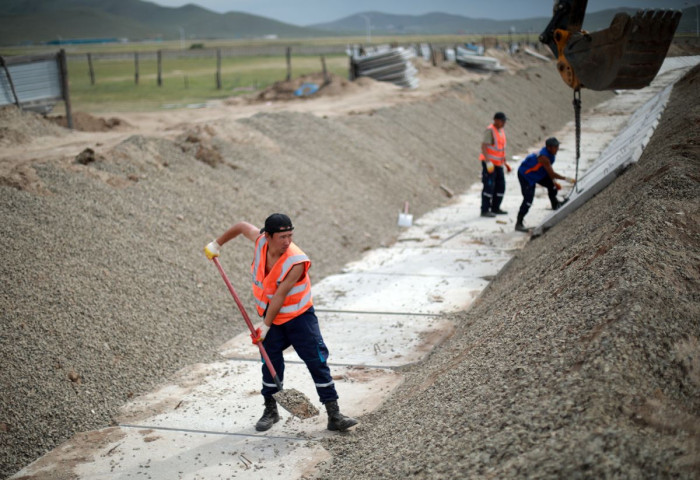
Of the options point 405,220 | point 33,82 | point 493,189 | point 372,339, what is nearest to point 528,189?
point 493,189

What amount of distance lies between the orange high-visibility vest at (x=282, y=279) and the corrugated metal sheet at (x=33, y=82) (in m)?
13.2

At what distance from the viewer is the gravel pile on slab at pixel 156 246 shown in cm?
606

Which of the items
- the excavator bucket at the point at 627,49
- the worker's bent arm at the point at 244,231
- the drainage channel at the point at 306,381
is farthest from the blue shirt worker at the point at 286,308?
the excavator bucket at the point at 627,49

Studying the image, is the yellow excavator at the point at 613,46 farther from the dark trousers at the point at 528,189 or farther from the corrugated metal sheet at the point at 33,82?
the corrugated metal sheet at the point at 33,82

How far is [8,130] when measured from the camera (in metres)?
15.2

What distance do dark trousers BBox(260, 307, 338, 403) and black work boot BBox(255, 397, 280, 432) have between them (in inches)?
10.5

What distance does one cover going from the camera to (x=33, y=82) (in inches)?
662

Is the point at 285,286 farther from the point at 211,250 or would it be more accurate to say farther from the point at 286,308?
the point at 211,250

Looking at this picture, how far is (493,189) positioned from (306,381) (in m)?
7.97

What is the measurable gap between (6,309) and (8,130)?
10016mm

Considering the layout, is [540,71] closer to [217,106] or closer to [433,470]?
[217,106]

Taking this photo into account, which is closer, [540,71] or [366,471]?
[366,471]

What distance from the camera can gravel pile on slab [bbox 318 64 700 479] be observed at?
3.51m

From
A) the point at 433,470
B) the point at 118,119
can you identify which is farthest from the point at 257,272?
the point at 118,119
